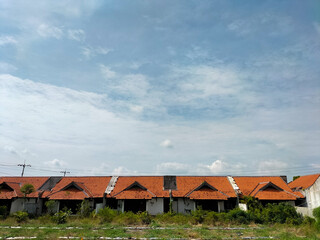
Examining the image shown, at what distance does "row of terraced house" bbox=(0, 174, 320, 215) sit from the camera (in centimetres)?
2752

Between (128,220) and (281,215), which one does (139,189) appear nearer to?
(128,220)

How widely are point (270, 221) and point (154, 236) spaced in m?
12.2

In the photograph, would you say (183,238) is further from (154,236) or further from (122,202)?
(122,202)

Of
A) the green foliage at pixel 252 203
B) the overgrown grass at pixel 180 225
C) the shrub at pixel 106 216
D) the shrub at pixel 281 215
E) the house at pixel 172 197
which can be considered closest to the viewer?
the overgrown grass at pixel 180 225

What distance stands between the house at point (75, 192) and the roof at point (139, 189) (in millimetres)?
1615

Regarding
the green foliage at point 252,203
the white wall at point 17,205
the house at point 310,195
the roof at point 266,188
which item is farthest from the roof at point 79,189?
the house at point 310,195

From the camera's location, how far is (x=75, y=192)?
95.1 feet

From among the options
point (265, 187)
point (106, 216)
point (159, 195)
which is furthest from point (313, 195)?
point (106, 216)

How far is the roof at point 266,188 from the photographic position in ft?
88.3

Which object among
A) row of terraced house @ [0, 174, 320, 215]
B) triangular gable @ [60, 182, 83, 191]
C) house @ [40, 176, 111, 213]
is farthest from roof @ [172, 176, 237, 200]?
triangular gable @ [60, 182, 83, 191]

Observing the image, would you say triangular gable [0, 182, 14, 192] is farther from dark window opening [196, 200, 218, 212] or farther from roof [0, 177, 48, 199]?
dark window opening [196, 200, 218, 212]

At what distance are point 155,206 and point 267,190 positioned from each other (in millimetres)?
12567

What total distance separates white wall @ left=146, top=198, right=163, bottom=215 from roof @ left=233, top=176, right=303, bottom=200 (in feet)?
31.1

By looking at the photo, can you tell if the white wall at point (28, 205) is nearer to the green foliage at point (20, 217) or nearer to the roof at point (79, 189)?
the roof at point (79, 189)
